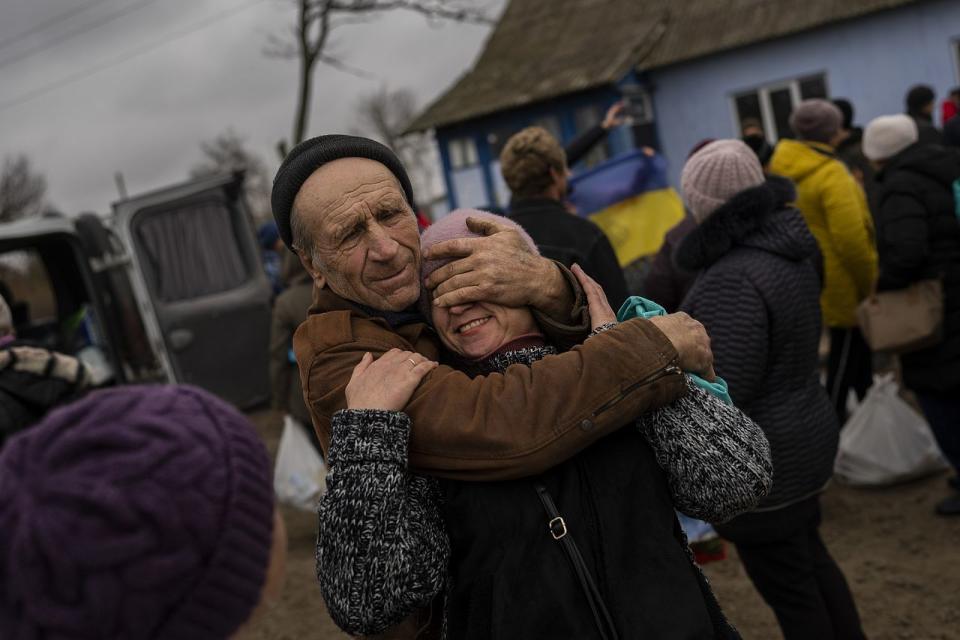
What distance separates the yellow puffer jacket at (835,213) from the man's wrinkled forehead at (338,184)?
10.9 ft

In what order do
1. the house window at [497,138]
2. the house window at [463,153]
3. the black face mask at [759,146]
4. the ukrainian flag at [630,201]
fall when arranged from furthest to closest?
1. the house window at [463,153]
2. the house window at [497,138]
3. the black face mask at [759,146]
4. the ukrainian flag at [630,201]

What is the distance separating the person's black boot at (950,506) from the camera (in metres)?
4.41

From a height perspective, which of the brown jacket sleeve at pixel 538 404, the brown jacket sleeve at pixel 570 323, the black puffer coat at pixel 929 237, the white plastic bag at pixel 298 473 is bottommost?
the white plastic bag at pixel 298 473

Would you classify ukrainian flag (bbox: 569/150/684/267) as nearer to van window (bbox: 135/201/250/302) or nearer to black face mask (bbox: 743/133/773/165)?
black face mask (bbox: 743/133/773/165)

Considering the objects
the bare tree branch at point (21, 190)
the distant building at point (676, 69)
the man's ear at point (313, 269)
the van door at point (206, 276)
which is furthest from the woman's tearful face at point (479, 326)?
the bare tree branch at point (21, 190)

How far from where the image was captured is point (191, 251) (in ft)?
27.0

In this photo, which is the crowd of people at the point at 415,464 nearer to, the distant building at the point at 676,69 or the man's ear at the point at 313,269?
the man's ear at the point at 313,269

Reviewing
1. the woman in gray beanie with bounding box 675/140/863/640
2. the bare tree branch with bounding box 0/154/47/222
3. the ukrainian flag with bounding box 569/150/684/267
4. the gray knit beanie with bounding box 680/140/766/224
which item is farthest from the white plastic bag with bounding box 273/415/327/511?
the bare tree branch with bounding box 0/154/47/222

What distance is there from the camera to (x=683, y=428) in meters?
1.56

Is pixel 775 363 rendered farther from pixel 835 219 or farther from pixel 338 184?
pixel 835 219

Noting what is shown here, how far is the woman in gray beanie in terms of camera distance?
2.73 meters

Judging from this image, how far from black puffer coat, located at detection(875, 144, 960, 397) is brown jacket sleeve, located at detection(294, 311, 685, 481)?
3242mm

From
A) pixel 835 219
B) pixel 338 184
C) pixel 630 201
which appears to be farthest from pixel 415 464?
pixel 835 219

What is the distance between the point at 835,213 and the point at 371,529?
12.4 feet
